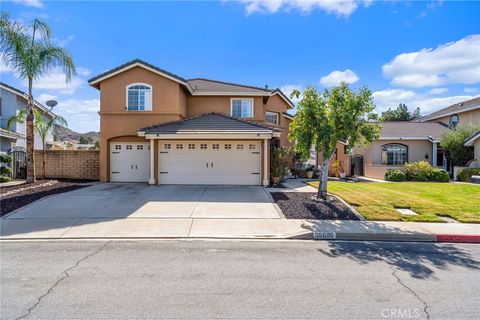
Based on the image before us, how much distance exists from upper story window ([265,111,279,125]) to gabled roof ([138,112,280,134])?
21.8 feet

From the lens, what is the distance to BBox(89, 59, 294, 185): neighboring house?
1617cm

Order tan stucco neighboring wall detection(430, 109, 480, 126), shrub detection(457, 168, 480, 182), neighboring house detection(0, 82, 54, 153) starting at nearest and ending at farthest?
shrub detection(457, 168, 480, 182), neighboring house detection(0, 82, 54, 153), tan stucco neighboring wall detection(430, 109, 480, 126)

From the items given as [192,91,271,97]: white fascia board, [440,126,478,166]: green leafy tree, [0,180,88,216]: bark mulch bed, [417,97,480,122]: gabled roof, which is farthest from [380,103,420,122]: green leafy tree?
[0,180,88,216]: bark mulch bed

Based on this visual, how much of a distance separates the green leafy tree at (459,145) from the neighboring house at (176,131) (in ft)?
51.5

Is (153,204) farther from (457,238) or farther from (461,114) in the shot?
(461,114)

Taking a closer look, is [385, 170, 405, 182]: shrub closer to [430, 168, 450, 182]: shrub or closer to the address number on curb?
[430, 168, 450, 182]: shrub

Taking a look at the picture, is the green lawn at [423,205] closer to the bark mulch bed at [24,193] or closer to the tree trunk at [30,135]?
the bark mulch bed at [24,193]

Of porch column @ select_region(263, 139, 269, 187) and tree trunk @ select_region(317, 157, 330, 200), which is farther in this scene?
porch column @ select_region(263, 139, 269, 187)

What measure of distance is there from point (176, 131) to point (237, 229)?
28.7 feet

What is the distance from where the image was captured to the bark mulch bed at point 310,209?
9.49 meters

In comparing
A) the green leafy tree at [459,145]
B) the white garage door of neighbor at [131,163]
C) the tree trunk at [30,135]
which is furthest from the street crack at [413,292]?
the green leafy tree at [459,145]

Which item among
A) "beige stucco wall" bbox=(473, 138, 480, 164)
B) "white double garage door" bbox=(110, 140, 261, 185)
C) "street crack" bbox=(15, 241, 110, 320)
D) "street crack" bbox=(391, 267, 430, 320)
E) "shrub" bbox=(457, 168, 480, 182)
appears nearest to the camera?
"street crack" bbox=(15, 241, 110, 320)

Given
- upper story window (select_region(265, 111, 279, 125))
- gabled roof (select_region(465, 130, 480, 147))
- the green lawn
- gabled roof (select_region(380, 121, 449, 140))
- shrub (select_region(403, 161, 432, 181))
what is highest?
upper story window (select_region(265, 111, 279, 125))

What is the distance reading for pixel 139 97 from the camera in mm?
17688
